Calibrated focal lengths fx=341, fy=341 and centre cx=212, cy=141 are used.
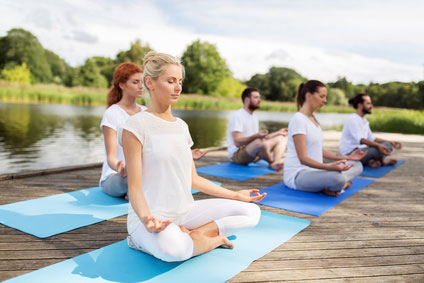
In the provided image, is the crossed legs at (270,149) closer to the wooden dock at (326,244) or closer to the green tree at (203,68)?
the wooden dock at (326,244)

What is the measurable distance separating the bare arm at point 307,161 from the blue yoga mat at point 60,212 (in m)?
1.66

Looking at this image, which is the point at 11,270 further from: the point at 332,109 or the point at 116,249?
the point at 332,109

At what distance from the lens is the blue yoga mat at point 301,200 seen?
2873mm

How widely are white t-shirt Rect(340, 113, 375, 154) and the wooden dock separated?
5.03 ft

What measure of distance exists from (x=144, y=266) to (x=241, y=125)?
3094mm

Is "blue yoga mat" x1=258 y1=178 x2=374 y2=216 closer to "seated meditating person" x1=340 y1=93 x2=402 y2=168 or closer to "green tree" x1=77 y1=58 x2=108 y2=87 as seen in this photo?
"seated meditating person" x1=340 y1=93 x2=402 y2=168

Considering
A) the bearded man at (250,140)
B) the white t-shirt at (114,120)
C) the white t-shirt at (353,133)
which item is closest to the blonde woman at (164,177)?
the white t-shirt at (114,120)

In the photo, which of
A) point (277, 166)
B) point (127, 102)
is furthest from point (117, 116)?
point (277, 166)

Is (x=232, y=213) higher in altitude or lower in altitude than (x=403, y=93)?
lower

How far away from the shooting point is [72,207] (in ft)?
8.88

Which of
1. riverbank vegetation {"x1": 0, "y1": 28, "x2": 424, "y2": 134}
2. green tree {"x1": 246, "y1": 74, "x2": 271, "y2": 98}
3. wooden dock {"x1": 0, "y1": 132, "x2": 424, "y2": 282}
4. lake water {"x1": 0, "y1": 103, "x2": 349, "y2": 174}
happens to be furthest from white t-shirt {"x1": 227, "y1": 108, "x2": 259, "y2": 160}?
green tree {"x1": 246, "y1": 74, "x2": 271, "y2": 98}

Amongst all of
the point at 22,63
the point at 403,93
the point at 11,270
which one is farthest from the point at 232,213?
the point at 22,63

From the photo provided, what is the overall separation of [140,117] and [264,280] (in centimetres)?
102

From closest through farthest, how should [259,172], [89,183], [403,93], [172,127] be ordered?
[172,127] → [89,183] → [259,172] → [403,93]
